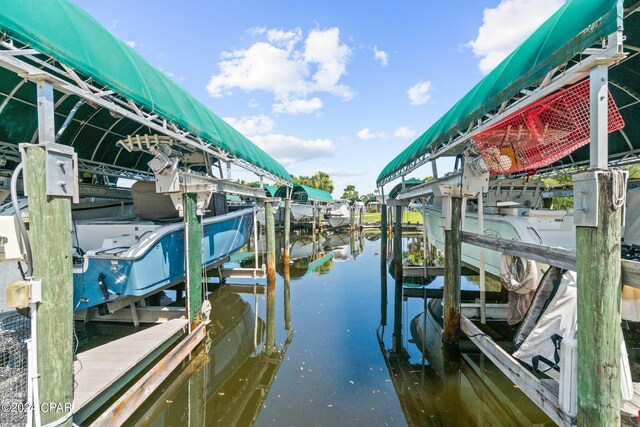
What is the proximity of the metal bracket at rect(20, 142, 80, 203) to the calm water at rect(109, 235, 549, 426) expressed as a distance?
293 centimetres

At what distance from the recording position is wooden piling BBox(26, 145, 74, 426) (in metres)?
2.43

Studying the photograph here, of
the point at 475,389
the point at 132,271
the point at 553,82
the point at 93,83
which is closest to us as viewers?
the point at 553,82

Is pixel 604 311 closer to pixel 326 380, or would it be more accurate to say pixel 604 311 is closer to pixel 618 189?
pixel 618 189

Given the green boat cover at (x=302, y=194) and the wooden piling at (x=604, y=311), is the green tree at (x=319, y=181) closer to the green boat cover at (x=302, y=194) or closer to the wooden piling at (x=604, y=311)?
the green boat cover at (x=302, y=194)

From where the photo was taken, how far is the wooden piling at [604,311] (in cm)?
234

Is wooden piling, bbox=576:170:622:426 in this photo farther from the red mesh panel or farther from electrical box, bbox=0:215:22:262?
electrical box, bbox=0:215:22:262

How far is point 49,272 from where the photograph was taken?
97.4 inches

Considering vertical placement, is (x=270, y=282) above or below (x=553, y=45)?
below

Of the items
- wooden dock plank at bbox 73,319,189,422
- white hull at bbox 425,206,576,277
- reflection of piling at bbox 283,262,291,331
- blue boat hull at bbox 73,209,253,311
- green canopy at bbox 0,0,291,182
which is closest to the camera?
green canopy at bbox 0,0,291,182

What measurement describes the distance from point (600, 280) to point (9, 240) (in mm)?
4407

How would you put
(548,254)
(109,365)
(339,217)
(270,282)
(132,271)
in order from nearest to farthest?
(548,254) < (109,365) < (132,271) < (270,282) < (339,217)

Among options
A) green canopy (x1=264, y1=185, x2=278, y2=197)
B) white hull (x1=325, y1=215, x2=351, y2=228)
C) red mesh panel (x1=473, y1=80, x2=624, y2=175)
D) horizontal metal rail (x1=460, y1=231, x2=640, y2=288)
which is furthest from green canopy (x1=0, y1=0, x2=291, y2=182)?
white hull (x1=325, y1=215, x2=351, y2=228)

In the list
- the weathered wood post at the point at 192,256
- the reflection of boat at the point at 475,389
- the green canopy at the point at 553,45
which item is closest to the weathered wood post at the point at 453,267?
the reflection of boat at the point at 475,389

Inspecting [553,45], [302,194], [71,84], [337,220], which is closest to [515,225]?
[553,45]
